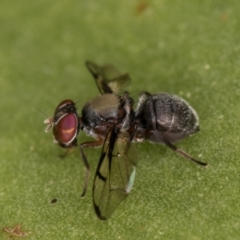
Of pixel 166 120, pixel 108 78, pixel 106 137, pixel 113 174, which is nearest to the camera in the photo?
pixel 113 174

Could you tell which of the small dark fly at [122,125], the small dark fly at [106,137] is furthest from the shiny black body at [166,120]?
the small dark fly at [106,137]

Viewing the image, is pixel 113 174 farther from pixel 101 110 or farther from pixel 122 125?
pixel 101 110

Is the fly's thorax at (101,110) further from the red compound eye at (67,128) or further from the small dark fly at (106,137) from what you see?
the red compound eye at (67,128)

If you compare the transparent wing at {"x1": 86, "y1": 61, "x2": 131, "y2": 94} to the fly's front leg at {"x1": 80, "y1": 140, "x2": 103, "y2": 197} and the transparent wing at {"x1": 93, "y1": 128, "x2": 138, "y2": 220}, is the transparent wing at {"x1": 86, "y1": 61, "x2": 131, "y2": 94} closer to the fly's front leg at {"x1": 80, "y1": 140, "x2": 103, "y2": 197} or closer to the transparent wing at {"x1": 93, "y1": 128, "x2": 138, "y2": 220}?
the fly's front leg at {"x1": 80, "y1": 140, "x2": 103, "y2": 197}

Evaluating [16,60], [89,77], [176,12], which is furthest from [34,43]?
[176,12]

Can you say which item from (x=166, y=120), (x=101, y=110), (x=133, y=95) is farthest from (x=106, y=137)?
(x=133, y=95)

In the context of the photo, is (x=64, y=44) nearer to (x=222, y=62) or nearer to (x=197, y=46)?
(x=197, y=46)

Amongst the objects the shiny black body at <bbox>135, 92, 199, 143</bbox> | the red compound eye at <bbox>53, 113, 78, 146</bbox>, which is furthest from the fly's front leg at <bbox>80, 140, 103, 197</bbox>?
the shiny black body at <bbox>135, 92, 199, 143</bbox>
